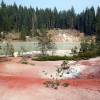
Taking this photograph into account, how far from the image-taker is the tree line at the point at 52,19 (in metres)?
97.4

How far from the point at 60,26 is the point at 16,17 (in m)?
23.4

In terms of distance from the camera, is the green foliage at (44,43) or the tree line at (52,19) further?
the tree line at (52,19)

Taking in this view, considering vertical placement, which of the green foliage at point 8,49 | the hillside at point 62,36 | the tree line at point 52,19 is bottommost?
the green foliage at point 8,49

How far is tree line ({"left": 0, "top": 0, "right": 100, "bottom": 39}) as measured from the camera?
9738 cm

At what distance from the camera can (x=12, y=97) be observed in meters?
8.83

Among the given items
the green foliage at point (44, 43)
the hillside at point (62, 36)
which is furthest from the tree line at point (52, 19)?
the green foliage at point (44, 43)

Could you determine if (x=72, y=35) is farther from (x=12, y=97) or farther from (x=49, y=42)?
(x=12, y=97)

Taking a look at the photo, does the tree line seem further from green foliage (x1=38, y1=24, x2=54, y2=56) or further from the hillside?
green foliage (x1=38, y1=24, x2=54, y2=56)

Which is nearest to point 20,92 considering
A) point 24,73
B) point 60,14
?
point 24,73

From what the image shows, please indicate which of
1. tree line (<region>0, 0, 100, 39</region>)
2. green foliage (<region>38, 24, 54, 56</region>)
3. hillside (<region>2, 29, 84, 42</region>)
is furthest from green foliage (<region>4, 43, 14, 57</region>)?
tree line (<region>0, 0, 100, 39</region>)

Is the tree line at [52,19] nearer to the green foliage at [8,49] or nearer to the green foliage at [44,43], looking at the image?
the green foliage at [44,43]

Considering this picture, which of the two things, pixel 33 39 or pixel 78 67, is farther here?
pixel 33 39

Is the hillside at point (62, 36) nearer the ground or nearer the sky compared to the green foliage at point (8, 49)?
nearer the sky

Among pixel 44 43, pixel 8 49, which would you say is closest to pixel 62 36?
pixel 44 43
